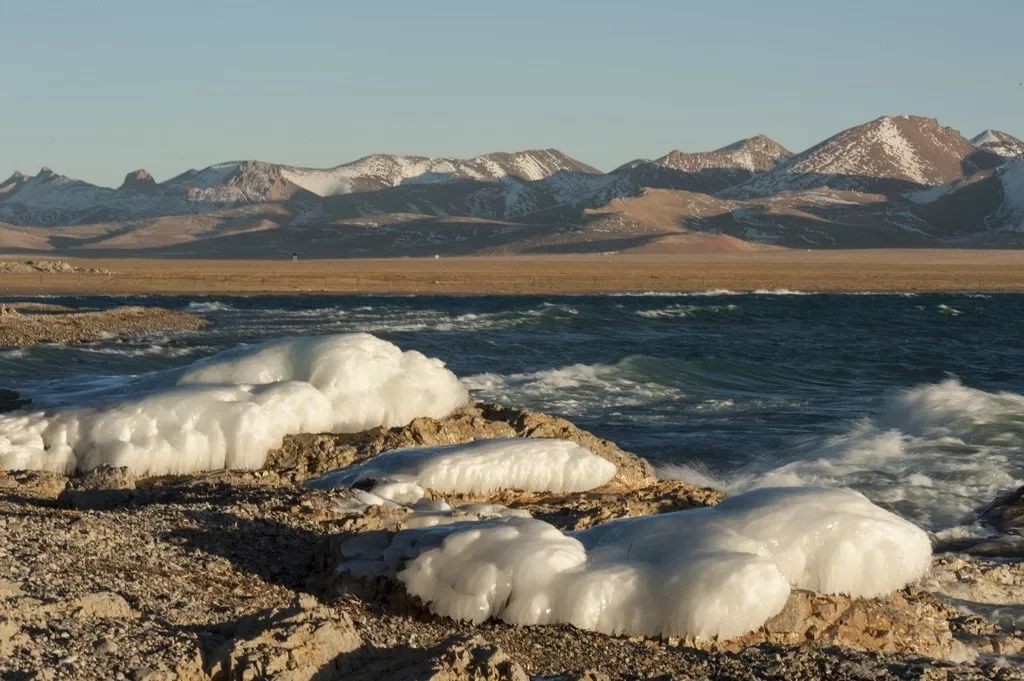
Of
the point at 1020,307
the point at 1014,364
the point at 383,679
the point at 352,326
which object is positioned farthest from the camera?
the point at 1020,307

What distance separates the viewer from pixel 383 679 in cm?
812

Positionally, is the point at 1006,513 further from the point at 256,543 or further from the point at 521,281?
the point at 521,281

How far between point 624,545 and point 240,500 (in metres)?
4.12

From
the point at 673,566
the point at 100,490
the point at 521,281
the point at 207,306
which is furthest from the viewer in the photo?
the point at 521,281

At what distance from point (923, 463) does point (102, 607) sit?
15.1m

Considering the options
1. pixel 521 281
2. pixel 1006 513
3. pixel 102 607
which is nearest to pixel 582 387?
pixel 1006 513

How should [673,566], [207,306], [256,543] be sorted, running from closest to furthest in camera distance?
[673,566] < [256,543] < [207,306]

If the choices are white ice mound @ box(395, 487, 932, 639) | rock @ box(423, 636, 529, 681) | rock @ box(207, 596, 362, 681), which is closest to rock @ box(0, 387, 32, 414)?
white ice mound @ box(395, 487, 932, 639)

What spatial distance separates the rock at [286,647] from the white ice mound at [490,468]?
545 cm

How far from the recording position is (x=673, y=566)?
10.5 meters

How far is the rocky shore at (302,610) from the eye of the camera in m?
8.14

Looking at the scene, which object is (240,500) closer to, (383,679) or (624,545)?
(624,545)

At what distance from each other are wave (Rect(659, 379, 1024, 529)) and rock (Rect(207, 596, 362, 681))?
10394 mm

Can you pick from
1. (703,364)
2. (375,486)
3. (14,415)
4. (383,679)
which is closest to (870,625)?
(383,679)
